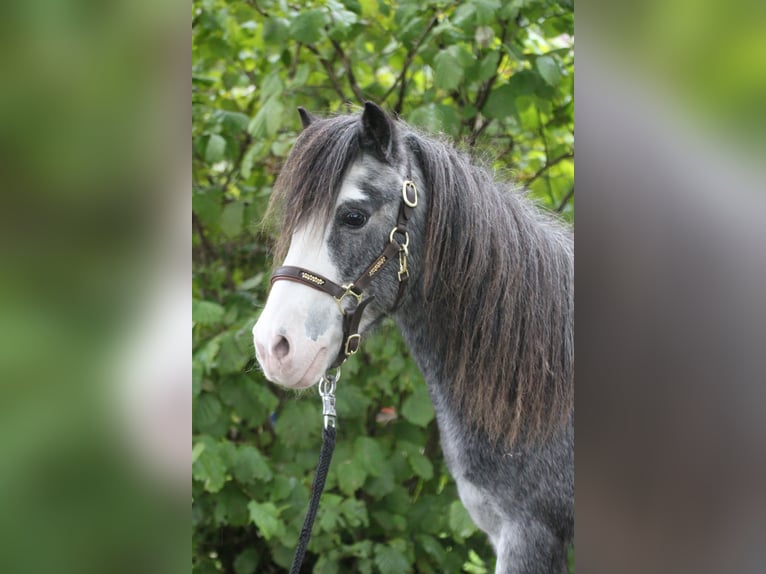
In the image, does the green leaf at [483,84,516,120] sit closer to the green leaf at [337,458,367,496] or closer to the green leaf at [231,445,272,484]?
the green leaf at [337,458,367,496]

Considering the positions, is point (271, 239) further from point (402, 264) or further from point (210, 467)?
point (402, 264)

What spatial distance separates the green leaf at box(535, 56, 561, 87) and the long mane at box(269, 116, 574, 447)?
497 millimetres

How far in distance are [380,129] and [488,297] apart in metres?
0.30

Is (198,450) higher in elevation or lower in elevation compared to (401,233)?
lower

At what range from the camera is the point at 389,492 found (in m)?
1.85

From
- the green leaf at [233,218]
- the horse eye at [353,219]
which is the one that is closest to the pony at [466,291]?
the horse eye at [353,219]

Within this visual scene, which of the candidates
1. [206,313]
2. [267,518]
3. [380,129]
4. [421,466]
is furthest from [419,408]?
[380,129]

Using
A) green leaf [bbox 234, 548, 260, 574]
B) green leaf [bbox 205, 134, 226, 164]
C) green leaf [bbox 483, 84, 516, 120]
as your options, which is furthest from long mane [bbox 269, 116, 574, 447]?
green leaf [bbox 234, 548, 260, 574]

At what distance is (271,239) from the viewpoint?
1713 millimetres
